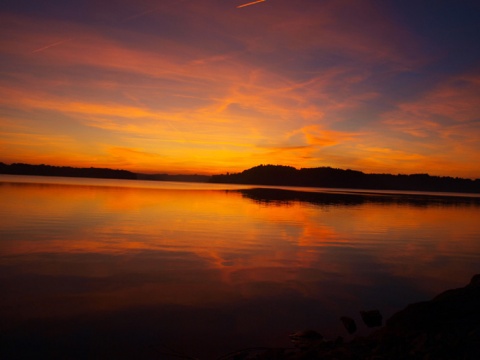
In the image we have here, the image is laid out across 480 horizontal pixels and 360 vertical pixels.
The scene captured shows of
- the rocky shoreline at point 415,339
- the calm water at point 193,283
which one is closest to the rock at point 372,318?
the calm water at point 193,283

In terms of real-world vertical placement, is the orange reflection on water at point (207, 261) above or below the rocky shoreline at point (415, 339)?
below

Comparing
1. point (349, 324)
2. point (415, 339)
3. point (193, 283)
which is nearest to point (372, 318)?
point (349, 324)

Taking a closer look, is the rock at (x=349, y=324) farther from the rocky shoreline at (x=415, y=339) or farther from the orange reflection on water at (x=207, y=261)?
the orange reflection on water at (x=207, y=261)

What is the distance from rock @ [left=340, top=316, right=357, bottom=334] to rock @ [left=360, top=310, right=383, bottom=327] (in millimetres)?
631

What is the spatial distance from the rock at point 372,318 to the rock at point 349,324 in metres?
0.63

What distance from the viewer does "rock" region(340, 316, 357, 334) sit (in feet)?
39.7

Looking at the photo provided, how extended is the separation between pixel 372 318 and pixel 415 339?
2966 mm

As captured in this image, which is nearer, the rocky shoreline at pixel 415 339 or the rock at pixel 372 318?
the rocky shoreline at pixel 415 339

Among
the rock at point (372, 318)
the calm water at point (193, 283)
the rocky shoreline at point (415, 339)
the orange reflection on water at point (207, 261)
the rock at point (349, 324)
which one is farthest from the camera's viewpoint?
the orange reflection on water at point (207, 261)

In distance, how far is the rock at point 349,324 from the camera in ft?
39.7

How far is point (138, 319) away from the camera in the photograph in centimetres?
1215

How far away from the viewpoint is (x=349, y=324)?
12273mm

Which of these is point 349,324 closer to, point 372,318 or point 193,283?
point 372,318

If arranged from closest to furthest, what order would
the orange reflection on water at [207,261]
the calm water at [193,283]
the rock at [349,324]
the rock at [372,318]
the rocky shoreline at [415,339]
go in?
the rocky shoreline at [415,339] < the calm water at [193,283] < the rock at [349,324] < the rock at [372,318] < the orange reflection on water at [207,261]
